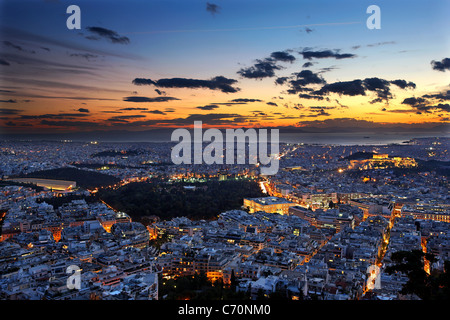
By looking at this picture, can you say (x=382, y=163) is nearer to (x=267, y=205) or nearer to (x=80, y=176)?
(x=267, y=205)

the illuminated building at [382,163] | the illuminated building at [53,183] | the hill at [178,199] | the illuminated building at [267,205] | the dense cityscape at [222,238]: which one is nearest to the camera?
A: the dense cityscape at [222,238]

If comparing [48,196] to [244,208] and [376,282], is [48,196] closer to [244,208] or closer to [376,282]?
A: [244,208]

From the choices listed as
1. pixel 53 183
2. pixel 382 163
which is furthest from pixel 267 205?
pixel 382 163

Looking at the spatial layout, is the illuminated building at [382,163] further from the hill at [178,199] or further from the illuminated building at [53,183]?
the illuminated building at [53,183]

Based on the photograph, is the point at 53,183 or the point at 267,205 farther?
the point at 53,183

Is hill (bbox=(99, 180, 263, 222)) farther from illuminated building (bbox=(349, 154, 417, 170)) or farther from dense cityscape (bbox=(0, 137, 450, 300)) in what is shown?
illuminated building (bbox=(349, 154, 417, 170))

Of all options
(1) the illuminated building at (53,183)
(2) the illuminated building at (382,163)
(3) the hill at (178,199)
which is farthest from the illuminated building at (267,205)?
(2) the illuminated building at (382,163)
